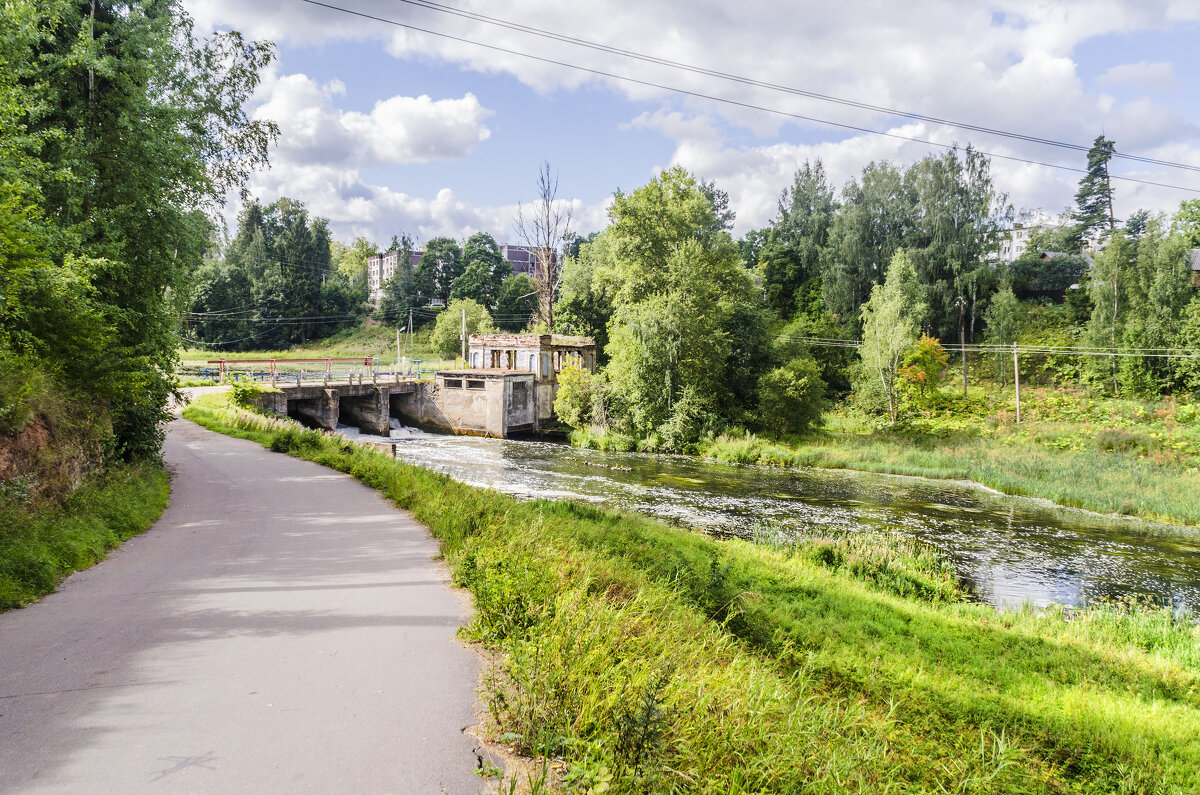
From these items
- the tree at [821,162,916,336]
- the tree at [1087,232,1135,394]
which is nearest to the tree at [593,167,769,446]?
the tree at [821,162,916,336]

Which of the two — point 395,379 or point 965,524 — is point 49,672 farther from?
point 395,379

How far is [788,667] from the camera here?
8.91 m

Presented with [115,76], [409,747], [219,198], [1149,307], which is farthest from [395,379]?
[1149,307]

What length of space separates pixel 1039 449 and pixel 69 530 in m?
34.3

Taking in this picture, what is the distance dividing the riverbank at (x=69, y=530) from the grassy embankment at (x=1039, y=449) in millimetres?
24787

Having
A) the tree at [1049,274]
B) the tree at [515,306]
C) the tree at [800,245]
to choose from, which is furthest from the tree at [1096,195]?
the tree at [515,306]

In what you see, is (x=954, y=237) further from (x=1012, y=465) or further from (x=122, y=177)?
(x=122, y=177)

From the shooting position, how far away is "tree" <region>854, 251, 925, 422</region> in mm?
36938

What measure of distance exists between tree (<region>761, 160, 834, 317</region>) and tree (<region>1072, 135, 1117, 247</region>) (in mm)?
20551

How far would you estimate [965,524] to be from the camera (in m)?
19.3

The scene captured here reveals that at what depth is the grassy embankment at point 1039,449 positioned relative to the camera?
22250 mm

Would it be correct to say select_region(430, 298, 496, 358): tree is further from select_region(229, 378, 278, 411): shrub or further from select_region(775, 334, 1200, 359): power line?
select_region(775, 334, 1200, 359): power line

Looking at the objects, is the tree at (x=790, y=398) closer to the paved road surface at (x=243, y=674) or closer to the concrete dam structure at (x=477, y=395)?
the concrete dam structure at (x=477, y=395)

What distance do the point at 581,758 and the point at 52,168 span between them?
1484 cm
